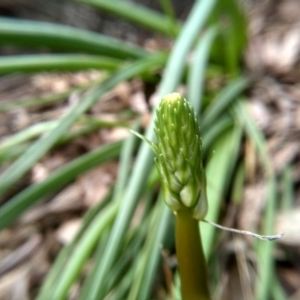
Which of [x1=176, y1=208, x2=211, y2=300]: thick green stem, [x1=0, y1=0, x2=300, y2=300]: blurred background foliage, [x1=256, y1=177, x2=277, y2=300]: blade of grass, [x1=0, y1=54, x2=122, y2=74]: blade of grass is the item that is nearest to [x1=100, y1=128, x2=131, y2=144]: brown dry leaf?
[x1=0, y1=0, x2=300, y2=300]: blurred background foliage

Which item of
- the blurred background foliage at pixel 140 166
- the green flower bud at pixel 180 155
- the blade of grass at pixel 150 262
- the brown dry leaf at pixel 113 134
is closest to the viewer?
the green flower bud at pixel 180 155

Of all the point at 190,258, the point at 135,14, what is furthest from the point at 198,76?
the point at 190,258

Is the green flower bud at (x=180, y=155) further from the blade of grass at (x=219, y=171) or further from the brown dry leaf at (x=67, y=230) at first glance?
the brown dry leaf at (x=67, y=230)

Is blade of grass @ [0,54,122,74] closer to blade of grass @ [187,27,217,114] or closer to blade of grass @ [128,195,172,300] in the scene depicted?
blade of grass @ [187,27,217,114]

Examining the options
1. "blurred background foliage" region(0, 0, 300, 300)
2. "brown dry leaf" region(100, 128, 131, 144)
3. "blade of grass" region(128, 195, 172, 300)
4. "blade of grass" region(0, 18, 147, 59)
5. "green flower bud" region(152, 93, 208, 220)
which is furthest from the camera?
"brown dry leaf" region(100, 128, 131, 144)

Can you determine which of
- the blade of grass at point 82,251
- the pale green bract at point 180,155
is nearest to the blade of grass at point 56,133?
the blade of grass at point 82,251

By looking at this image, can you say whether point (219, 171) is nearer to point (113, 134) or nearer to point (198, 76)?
point (198, 76)
